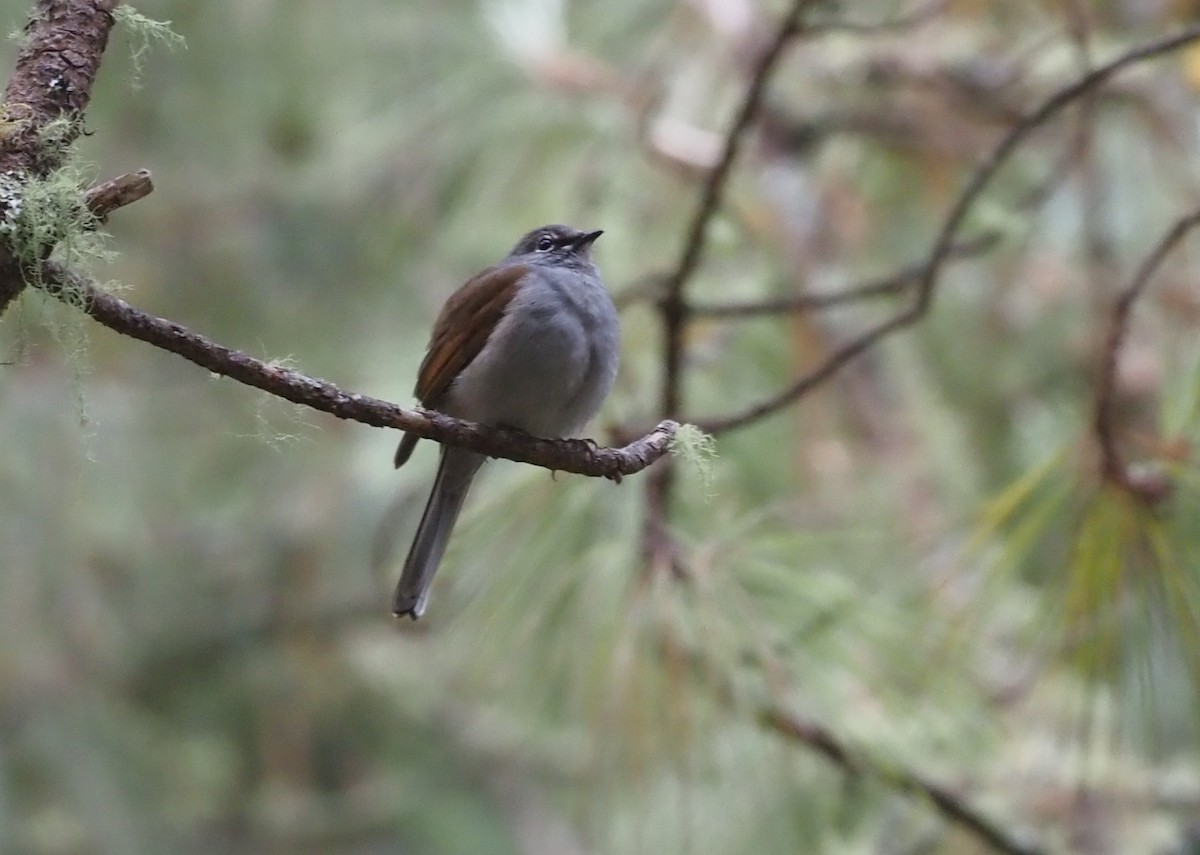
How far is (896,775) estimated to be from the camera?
3143 mm

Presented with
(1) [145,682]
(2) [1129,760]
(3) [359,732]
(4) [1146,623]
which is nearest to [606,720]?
(4) [1146,623]

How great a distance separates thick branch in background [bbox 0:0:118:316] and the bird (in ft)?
4.12

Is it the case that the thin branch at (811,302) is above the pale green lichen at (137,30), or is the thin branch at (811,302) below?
above

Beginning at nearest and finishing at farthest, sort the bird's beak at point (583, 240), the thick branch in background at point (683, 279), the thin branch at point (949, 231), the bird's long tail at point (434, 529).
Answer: the bird's long tail at point (434, 529) → the thin branch at point (949, 231) → the thick branch in background at point (683, 279) → the bird's beak at point (583, 240)

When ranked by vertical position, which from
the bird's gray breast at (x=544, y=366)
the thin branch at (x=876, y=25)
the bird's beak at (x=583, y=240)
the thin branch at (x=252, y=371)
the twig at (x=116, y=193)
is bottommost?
the thin branch at (x=252, y=371)

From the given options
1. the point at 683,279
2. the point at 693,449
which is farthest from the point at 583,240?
the point at 693,449

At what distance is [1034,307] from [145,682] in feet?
15.1

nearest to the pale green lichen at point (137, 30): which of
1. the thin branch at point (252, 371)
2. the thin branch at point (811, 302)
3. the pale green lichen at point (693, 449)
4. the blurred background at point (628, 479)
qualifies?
the blurred background at point (628, 479)

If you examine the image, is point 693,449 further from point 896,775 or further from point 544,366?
point 896,775

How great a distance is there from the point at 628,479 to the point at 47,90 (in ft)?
6.87

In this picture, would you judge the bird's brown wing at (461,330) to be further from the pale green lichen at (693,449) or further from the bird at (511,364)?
the pale green lichen at (693,449)

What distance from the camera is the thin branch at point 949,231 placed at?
271 centimetres

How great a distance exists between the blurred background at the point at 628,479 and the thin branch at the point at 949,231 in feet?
1.16

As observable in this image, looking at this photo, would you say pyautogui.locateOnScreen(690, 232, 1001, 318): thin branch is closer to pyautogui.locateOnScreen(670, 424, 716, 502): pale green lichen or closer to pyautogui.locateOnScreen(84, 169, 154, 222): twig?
pyautogui.locateOnScreen(670, 424, 716, 502): pale green lichen
